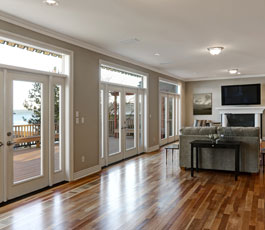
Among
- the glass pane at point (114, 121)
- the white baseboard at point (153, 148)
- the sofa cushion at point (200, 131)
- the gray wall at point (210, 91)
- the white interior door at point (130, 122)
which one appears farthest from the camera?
the gray wall at point (210, 91)

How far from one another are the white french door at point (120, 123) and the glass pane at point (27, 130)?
184cm

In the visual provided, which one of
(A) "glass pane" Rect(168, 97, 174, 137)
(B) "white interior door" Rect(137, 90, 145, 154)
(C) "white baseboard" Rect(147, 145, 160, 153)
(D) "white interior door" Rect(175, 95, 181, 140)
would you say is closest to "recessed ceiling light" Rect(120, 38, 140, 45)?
(B) "white interior door" Rect(137, 90, 145, 154)

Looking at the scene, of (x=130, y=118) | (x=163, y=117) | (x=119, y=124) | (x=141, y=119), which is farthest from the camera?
(x=163, y=117)

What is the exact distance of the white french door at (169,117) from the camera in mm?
9406

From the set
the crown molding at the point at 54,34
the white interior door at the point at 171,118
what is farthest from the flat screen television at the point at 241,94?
the crown molding at the point at 54,34

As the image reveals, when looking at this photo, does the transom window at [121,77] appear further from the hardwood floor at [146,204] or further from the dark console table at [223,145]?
the dark console table at [223,145]

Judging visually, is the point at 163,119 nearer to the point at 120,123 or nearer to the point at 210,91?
the point at 210,91

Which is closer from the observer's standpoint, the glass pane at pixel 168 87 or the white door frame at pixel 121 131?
the white door frame at pixel 121 131

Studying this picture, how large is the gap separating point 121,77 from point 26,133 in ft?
10.8

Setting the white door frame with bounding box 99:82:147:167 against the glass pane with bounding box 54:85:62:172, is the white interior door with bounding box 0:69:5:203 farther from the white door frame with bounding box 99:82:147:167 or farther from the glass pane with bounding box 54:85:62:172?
the white door frame with bounding box 99:82:147:167

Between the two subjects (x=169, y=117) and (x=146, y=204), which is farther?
(x=169, y=117)

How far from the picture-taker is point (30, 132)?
414cm

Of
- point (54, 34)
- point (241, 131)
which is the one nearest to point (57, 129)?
point (54, 34)

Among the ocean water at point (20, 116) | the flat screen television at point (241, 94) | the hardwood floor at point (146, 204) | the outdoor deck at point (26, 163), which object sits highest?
the flat screen television at point (241, 94)
